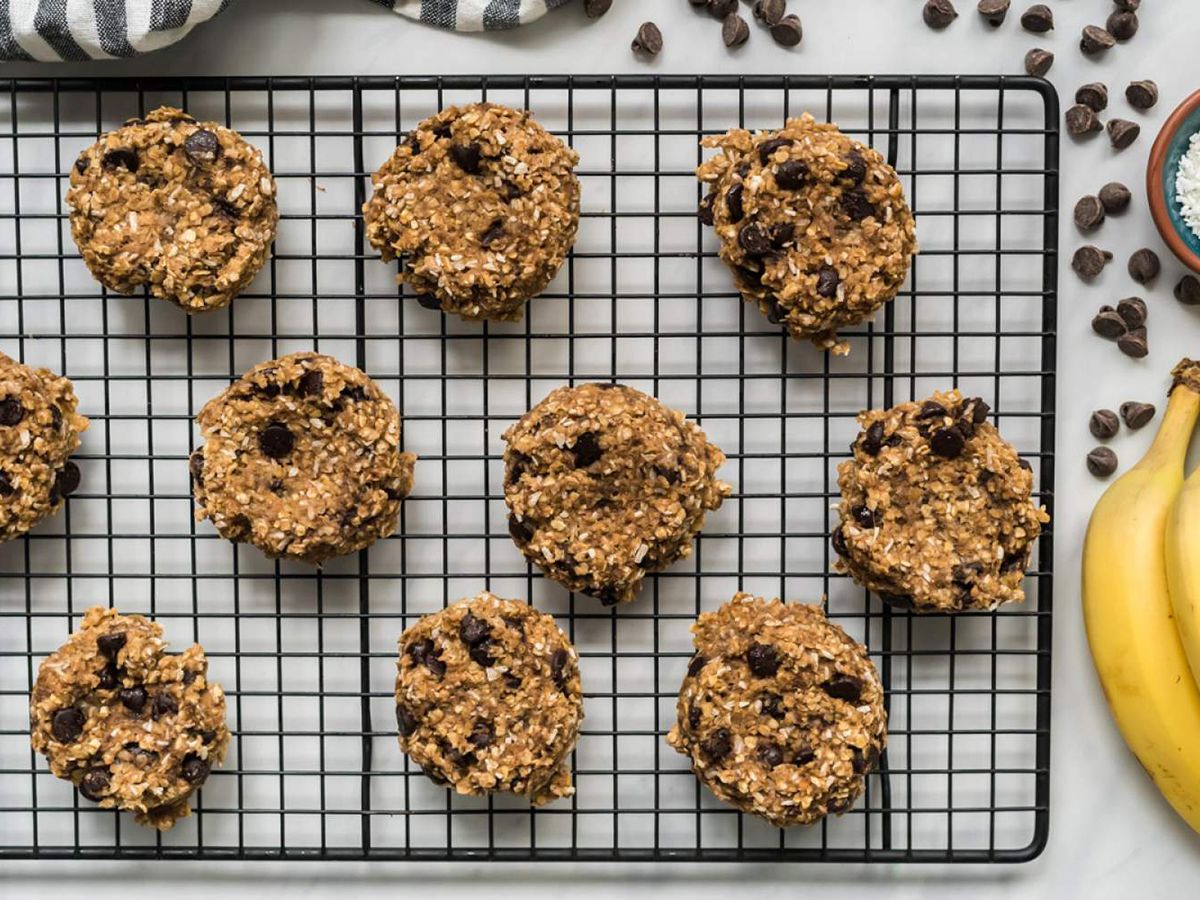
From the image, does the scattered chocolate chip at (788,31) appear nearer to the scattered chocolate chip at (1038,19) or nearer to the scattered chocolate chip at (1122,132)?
the scattered chocolate chip at (1038,19)

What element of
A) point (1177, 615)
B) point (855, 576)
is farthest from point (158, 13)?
point (1177, 615)

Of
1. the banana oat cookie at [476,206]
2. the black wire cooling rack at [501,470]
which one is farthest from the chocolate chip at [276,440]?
the banana oat cookie at [476,206]

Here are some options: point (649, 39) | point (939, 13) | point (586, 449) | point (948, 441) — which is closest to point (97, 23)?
point (649, 39)

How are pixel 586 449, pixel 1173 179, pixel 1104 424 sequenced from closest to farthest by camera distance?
pixel 586 449 → pixel 1173 179 → pixel 1104 424

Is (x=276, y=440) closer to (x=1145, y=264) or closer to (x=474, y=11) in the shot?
(x=474, y=11)

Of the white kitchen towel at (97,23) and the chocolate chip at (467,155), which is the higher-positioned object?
the white kitchen towel at (97,23)

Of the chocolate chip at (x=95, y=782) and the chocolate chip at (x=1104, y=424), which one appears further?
the chocolate chip at (x=1104, y=424)
